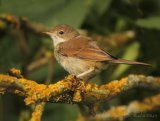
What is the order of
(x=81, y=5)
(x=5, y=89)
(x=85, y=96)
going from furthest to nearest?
(x=81, y=5), (x=85, y=96), (x=5, y=89)

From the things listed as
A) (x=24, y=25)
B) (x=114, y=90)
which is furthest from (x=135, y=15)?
(x=114, y=90)

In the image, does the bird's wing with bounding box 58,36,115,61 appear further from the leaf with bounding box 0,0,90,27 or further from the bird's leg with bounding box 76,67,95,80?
the leaf with bounding box 0,0,90,27

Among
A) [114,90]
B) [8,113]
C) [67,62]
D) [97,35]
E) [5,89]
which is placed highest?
[97,35]

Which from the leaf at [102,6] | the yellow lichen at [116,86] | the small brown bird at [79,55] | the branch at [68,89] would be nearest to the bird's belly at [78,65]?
the small brown bird at [79,55]

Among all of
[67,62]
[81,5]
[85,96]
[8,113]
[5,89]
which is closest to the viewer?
[5,89]

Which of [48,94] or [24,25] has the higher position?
[24,25]

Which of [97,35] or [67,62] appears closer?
[67,62]

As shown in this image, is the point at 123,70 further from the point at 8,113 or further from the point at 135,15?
the point at 8,113
